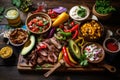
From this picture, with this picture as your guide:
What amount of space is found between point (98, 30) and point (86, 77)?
0.52 meters

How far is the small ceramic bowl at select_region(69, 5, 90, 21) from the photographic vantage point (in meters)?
2.75

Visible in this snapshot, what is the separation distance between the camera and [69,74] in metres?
2.49

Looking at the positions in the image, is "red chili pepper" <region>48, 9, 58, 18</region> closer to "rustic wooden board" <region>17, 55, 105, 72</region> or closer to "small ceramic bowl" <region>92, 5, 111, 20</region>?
"small ceramic bowl" <region>92, 5, 111, 20</region>

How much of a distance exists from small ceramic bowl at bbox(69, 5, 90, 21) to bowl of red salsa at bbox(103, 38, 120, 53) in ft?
1.28

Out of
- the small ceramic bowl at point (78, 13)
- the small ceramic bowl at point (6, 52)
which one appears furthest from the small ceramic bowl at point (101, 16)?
the small ceramic bowl at point (6, 52)

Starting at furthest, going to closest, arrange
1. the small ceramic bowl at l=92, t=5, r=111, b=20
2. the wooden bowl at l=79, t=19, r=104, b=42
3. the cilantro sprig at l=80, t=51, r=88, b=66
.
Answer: the small ceramic bowl at l=92, t=5, r=111, b=20 → the wooden bowl at l=79, t=19, r=104, b=42 → the cilantro sprig at l=80, t=51, r=88, b=66

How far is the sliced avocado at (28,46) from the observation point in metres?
2.52

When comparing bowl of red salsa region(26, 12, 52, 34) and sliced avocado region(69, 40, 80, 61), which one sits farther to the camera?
bowl of red salsa region(26, 12, 52, 34)

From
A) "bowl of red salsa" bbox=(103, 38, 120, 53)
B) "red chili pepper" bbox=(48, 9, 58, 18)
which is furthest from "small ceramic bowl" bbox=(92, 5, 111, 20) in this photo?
"red chili pepper" bbox=(48, 9, 58, 18)

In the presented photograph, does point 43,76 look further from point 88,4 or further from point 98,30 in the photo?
point 88,4

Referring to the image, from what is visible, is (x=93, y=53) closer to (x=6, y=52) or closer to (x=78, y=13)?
(x=78, y=13)

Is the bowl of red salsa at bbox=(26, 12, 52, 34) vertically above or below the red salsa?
above

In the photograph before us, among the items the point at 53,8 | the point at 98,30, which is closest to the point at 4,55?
the point at 53,8

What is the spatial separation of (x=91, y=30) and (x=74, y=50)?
1.00 ft
